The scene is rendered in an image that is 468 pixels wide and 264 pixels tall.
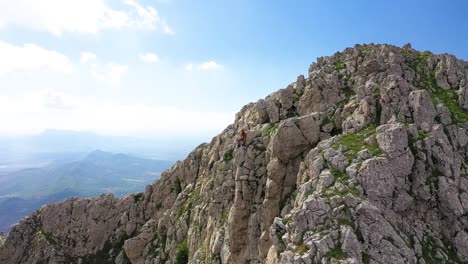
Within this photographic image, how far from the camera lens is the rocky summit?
102 feet

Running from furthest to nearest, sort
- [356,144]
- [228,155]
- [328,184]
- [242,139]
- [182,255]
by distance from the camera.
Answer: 1. [182,255]
2. [228,155]
3. [242,139]
4. [356,144]
5. [328,184]

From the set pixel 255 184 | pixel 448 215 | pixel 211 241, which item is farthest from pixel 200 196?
pixel 448 215

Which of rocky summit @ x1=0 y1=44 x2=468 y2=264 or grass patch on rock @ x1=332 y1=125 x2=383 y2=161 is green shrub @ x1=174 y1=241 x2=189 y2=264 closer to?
rocky summit @ x1=0 y1=44 x2=468 y2=264

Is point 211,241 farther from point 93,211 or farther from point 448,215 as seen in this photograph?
point 93,211

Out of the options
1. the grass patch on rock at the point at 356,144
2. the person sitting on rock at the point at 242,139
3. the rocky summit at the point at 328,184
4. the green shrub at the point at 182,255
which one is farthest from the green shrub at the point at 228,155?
the grass patch on rock at the point at 356,144

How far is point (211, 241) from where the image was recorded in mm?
53531

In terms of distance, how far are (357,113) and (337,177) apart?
→ 50.7 ft

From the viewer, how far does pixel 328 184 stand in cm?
3450

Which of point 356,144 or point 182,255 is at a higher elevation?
point 356,144

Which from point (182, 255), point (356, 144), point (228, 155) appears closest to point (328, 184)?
point (356, 144)

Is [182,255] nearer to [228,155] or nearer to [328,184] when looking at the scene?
[228,155]

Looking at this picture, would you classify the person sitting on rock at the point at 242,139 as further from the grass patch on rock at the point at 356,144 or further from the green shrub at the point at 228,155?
the grass patch on rock at the point at 356,144

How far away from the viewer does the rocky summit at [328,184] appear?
31000 mm

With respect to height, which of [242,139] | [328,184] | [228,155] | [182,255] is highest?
[242,139]
